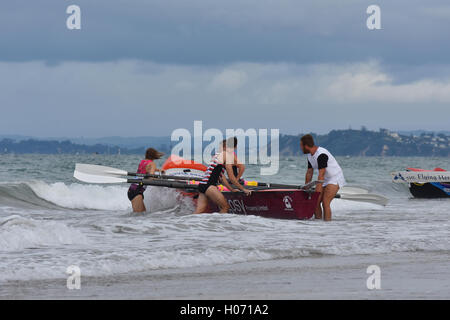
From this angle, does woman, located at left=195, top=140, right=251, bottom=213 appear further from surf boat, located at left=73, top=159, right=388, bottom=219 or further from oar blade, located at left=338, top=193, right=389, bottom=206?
oar blade, located at left=338, top=193, right=389, bottom=206

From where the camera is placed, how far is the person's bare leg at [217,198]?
1170cm

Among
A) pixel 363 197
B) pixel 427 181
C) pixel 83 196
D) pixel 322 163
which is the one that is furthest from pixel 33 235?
pixel 427 181

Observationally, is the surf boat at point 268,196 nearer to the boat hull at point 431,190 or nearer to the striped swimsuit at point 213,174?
the striped swimsuit at point 213,174

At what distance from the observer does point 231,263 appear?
7.14 metres

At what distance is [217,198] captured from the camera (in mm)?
11734

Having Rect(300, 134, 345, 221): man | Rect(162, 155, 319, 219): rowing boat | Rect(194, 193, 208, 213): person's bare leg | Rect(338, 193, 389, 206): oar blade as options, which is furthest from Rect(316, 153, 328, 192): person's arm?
Rect(194, 193, 208, 213): person's bare leg

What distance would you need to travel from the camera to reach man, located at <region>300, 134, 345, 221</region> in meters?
10.8

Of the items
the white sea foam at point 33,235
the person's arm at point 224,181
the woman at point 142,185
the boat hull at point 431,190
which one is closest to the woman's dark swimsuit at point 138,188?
the woman at point 142,185

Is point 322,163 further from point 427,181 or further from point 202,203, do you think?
point 427,181

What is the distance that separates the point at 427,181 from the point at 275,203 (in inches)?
412
